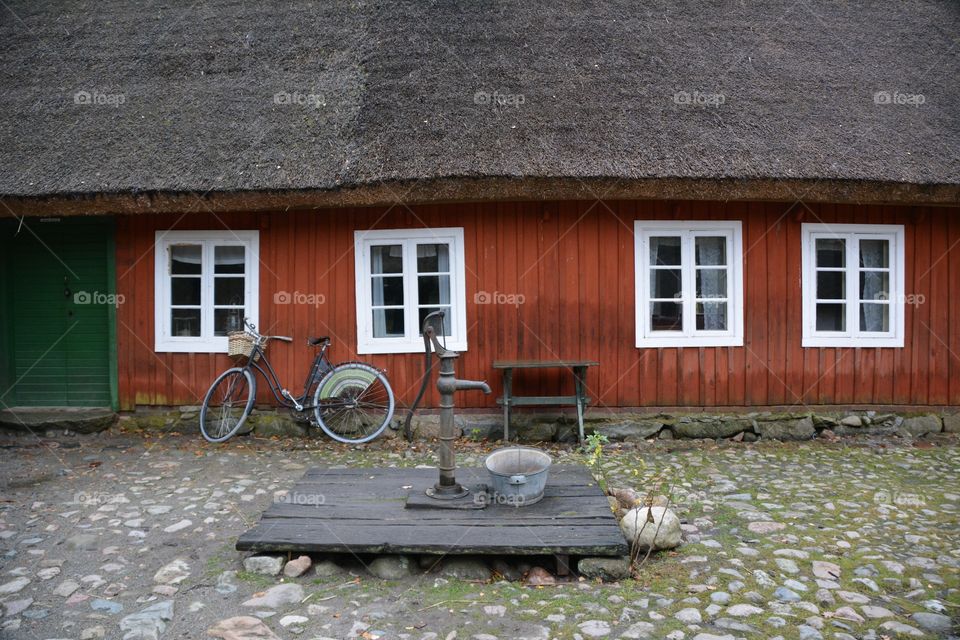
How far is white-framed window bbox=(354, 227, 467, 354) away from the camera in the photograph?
263 inches

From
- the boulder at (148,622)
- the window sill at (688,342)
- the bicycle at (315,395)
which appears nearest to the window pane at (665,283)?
the window sill at (688,342)

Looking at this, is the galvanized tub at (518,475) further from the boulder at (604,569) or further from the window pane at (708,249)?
the window pane at (708,249)

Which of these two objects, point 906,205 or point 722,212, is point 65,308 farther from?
point 906,205

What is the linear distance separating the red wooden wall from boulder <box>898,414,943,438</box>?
0.60 ft

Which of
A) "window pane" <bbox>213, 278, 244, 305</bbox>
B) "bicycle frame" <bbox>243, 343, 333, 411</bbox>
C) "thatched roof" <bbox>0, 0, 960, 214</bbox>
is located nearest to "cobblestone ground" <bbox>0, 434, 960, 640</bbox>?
"bicycle frame" <bbox>243, 343, 333, 411</bbox>

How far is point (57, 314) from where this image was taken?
23.7 feet

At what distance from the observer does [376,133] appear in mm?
6105

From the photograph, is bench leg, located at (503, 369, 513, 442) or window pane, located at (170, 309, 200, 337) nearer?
bench leg, located at (503, 369, 513, 442)

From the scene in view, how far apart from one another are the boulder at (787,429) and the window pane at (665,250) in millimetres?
1914

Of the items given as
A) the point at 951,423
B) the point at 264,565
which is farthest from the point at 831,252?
the point at 264,565

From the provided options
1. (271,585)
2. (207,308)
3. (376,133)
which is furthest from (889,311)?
(207,308)

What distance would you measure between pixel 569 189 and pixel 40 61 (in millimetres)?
6522

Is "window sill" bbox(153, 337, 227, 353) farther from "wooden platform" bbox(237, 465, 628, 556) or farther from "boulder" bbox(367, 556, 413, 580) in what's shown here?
"boulder" bbox(367, 556, 413, 580)

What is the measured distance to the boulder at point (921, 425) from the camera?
6.75m
